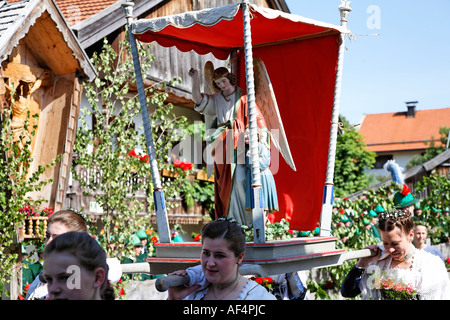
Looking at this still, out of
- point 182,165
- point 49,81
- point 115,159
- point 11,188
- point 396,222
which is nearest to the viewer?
point 396,222

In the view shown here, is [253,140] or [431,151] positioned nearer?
[253,140]

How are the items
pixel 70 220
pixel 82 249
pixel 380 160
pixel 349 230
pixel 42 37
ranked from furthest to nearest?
pixel 380 160, pixel 349 230, pixel 42 37, pixel 70 220, pixel 82 249

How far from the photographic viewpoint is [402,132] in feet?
162

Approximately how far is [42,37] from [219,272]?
204 inches

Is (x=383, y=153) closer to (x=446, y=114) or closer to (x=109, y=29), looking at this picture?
(x=446, y=114)

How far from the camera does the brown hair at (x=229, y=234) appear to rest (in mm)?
3174

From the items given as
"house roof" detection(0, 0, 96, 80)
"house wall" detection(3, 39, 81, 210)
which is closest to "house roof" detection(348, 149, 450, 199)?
"house wall" detection(3, 39, 81, 210)

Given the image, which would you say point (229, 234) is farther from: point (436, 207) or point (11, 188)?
point (436, 207)

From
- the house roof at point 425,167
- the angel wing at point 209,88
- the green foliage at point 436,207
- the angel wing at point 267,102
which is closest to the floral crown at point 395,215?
the angel wing at point 267,102

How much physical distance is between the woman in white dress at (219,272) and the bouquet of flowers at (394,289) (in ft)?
3.84

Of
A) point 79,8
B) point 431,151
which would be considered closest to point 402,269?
point 79,8

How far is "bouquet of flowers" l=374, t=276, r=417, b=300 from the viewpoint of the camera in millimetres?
3943

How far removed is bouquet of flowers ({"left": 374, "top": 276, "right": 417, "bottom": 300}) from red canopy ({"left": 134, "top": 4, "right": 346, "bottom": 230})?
90.3 inches

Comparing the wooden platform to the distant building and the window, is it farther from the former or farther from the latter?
the window
